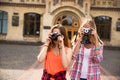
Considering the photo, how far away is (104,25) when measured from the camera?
3684 centimetres

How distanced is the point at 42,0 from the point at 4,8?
378cm

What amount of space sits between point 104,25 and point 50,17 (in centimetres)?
530

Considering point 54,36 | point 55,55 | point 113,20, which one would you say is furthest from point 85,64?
point 113,20

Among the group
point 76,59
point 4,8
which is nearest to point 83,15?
point 4,8

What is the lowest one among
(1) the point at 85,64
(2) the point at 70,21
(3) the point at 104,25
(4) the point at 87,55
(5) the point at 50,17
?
(1) the point at 85,64

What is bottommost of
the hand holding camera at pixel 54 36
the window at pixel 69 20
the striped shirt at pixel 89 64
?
the striped shirt at pixel 89 64

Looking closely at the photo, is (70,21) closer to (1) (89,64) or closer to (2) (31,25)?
(2) (31,25)

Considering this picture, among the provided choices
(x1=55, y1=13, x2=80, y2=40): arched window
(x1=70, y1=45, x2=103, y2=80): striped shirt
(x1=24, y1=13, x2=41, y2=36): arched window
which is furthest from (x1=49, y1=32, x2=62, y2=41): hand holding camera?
(x1=24, y1=13, x2=41, y2=36): arched window

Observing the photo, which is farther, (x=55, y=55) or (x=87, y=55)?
(x=87, y=55)

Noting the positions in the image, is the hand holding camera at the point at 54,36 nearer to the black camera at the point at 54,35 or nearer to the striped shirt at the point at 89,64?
the black camera at the point at 54,35

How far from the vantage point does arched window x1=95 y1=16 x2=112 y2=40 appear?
121ft

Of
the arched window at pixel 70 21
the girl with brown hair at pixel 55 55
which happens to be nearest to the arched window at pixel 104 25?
the arched window at pixel 70 21

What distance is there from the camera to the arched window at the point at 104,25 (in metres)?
36.8

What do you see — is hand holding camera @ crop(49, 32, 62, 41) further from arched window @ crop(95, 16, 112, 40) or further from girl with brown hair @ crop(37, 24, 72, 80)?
arched window @ crop(95, 16, 112, 40)
